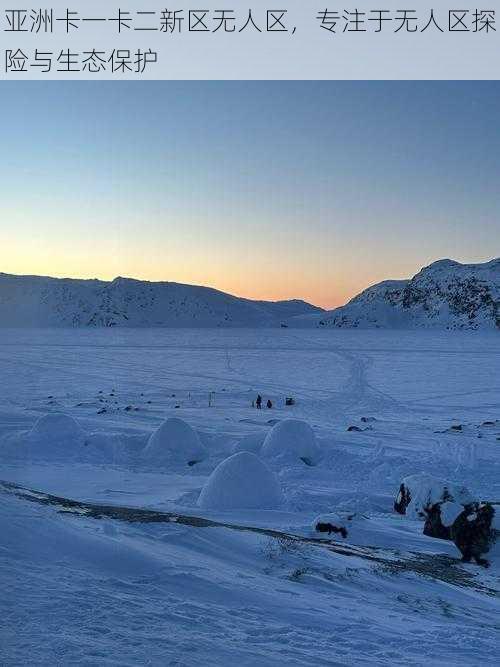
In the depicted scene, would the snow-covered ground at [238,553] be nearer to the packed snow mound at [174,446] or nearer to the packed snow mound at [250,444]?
the packed snow mound at [250,444]

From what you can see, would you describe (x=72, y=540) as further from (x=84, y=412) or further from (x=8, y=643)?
(x=84, y=412)

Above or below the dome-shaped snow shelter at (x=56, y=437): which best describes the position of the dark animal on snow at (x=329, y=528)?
below

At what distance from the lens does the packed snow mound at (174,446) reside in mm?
16381

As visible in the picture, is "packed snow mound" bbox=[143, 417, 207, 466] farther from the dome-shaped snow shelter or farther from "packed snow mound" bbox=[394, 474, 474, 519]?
"packed snow mound" bbox=[394, 474, 474, 519]

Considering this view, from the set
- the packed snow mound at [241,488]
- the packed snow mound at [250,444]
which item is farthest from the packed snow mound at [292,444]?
the packed snow mound at [241,488]

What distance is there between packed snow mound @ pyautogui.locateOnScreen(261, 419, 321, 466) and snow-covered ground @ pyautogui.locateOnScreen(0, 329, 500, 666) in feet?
0.70

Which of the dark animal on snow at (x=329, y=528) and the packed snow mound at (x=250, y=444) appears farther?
the packed snow mound at (x=250, y=444)

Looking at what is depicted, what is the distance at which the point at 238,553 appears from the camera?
6.44 meters

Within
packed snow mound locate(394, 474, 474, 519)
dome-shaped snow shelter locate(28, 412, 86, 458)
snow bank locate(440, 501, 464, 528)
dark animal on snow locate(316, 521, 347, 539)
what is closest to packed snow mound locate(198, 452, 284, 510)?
dark animal on snow locate(316, 521, 347, 539)

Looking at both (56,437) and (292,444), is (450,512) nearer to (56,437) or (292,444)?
(292,444)

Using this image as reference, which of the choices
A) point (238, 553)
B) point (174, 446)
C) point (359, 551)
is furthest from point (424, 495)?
point (174, 446)

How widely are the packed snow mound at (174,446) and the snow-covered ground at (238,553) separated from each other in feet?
0.65

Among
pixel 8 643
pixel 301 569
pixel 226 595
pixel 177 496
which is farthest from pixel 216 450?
pixel 8 643

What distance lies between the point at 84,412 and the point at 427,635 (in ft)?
66.4
